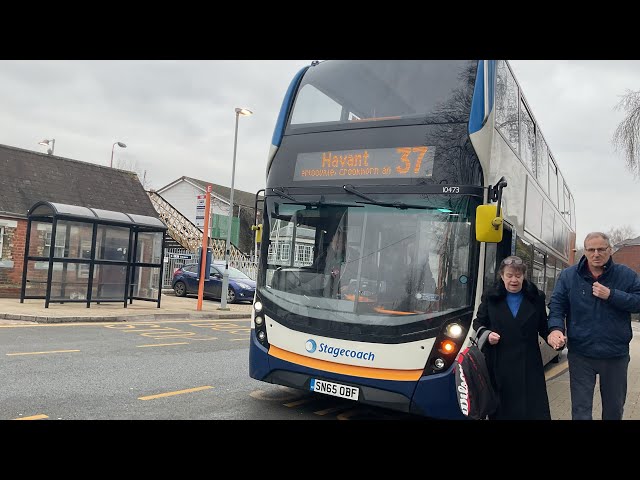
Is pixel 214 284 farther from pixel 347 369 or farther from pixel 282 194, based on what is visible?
pixel 347 369

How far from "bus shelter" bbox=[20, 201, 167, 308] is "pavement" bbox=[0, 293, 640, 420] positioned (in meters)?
0.40

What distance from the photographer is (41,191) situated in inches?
782

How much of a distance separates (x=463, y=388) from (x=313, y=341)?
1.85 meters

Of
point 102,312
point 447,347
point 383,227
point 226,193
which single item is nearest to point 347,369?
point 447,347

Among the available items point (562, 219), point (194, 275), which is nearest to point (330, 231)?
point (562, 219)

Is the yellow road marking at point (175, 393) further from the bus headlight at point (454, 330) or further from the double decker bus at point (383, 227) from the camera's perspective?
the bus headlight at point (454, 330)

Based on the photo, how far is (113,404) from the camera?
5.87 metres

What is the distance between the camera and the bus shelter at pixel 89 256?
15062mm

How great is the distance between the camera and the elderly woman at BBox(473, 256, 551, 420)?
408 cm

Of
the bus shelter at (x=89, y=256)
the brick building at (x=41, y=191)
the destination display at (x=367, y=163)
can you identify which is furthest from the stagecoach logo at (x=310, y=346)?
the brick building at (x=41, y=191)

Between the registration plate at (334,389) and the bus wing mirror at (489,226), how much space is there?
1835 mm

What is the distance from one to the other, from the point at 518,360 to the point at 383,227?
6.26 ft

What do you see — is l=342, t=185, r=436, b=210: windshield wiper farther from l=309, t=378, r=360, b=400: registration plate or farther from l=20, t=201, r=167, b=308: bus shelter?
l=20, t=201, r=167, b=308: bus shelter
